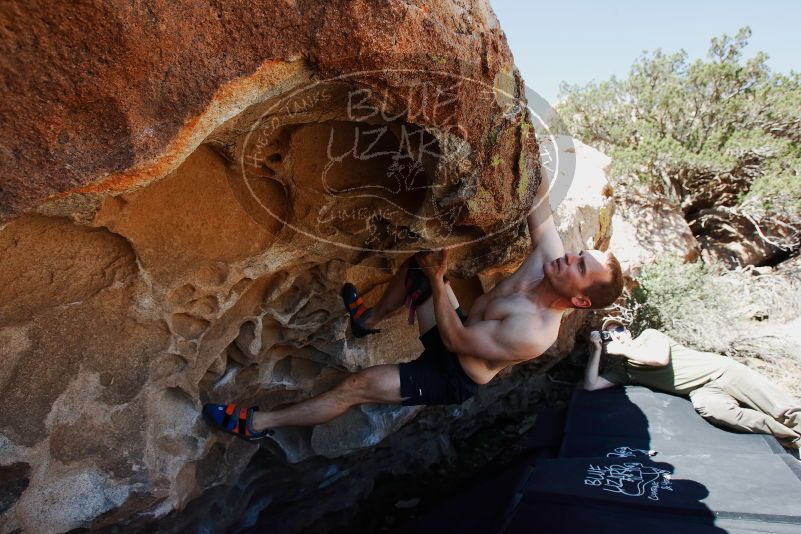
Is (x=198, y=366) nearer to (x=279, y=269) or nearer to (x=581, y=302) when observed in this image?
(x=279, y=269)

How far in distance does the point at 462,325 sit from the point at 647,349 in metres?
3.18

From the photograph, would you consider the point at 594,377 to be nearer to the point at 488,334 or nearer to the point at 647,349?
the point at 647,349

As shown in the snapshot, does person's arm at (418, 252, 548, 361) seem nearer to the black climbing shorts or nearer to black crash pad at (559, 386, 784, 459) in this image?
the black climbing shorts

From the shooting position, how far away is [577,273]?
2.47 m

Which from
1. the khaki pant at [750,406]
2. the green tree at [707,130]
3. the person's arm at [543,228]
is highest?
the green tree at [707,130]

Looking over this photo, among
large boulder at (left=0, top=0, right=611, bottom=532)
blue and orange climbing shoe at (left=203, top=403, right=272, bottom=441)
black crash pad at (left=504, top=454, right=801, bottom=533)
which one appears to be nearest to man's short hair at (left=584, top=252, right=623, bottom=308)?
large boulder at (left=0, top=0, right=611, bottom=532)

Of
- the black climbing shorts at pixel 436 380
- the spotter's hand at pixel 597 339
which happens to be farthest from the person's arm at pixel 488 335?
the spotter's hand at pixel 597 339

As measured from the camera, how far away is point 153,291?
225cm

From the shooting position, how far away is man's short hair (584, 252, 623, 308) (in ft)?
8.11

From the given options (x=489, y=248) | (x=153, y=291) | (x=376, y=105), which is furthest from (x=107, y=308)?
(x=489, y=248)

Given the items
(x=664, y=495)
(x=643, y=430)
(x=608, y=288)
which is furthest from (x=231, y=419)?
(x=643, y=430)

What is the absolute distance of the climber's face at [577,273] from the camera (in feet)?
8.10

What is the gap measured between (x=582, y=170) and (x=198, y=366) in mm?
3497

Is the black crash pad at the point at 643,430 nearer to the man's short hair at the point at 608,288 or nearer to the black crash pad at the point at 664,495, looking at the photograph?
the black crash pad at the point at 664,495
